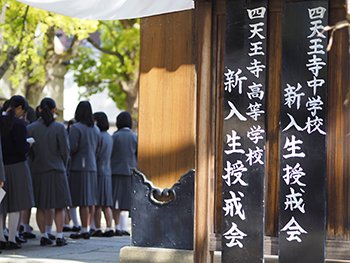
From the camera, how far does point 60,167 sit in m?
7.86

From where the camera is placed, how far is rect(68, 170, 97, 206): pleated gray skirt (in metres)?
8.69

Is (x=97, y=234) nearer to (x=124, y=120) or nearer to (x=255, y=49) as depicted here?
(x=124, y=120)

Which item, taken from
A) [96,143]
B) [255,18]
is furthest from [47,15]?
[255,18]

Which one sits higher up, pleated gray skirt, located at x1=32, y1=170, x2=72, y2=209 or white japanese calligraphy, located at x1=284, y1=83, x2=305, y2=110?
white japanese calligraphy, located at x1=284, y1=83, x2=305, y2=110

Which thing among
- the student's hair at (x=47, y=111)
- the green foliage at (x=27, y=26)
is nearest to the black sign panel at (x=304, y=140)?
the student's hair at (x=47, y=111)

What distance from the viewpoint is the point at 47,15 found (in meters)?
12.4

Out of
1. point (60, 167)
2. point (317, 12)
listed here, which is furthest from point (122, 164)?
point (317, 12)

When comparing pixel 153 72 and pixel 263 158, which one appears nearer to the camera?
pixel 263 158

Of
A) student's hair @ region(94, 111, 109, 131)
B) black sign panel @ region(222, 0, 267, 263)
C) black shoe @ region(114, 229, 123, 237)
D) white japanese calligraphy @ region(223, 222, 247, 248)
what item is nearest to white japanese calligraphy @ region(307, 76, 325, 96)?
black sign panel @ region(222, 0, 267, 263)

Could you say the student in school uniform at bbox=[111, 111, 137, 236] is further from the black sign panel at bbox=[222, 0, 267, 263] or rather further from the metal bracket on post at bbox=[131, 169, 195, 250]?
the black sign panel at bbox=[222, 0, 267, 263]

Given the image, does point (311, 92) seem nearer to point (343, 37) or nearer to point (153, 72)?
point (343, 37)

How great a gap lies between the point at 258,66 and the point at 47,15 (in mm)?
8990

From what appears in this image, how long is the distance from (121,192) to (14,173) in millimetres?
2402

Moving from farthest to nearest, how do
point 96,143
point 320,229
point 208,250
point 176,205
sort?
1. point 96,143
2. point 176,205
3. point 208,250
4. point 320,229
